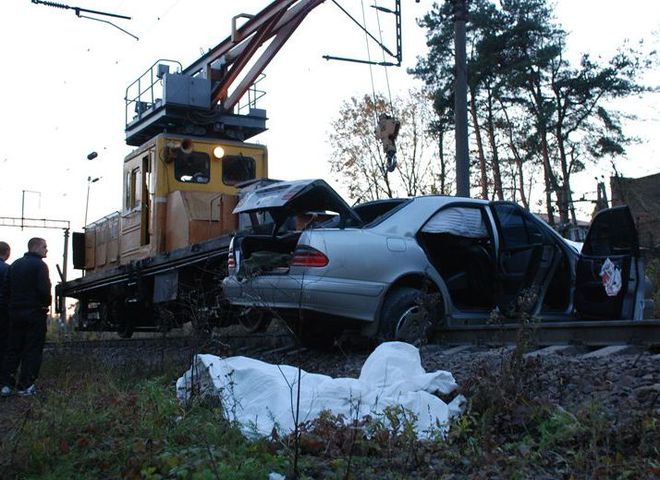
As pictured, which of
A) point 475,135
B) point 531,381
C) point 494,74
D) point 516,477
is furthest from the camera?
point 475,135

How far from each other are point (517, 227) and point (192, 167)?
605 centimetres

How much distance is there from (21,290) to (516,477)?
6.05 m

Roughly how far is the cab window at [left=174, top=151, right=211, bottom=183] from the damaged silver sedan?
398cm

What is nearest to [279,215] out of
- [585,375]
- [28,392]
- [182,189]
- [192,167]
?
[28,392]

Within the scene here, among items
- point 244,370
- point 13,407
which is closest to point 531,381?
point 244,370

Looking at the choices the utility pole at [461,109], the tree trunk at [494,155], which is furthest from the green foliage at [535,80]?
the utility pole at [461,109]

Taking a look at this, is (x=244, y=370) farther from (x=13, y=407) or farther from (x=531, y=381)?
(x=13, y=407)

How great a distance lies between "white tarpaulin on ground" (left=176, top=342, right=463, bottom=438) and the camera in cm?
486

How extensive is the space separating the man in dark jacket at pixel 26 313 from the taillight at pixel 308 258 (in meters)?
2.74

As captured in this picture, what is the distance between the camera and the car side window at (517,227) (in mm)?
8648

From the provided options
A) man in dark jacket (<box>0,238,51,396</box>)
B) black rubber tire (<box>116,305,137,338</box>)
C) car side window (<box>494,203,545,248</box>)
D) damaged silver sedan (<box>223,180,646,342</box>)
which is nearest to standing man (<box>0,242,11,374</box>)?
man in dark jacket (<box>0,238,51,396</box>)

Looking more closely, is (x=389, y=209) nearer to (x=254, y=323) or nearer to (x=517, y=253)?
(x=517, y=253)

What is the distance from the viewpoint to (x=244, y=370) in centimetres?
545

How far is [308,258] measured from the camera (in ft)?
24.0
